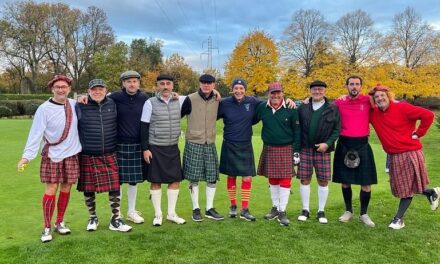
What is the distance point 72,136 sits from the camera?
5004 millimetres

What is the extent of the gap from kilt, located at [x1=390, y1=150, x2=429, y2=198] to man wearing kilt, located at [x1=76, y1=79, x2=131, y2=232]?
3542 millimetres

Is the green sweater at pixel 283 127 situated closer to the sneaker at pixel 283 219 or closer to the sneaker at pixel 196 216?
the sneaker at pixel 283 219

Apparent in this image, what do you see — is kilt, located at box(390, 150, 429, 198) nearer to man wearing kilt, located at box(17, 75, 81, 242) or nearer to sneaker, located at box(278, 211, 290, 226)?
sneaker, located at box(278, 211, 290, 226)

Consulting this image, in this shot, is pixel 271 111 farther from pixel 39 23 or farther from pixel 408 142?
pixel 39 23

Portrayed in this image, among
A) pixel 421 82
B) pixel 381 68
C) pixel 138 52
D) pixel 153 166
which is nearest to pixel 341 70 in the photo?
pixel 381 68

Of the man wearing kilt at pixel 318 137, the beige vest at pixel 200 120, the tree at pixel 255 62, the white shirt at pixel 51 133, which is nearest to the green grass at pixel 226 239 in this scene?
the man wearing kilt at pixel 318 137

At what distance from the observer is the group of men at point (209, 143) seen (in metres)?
5.02

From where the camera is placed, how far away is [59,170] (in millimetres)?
4934

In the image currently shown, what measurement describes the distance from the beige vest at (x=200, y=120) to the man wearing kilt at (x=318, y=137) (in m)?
1.25

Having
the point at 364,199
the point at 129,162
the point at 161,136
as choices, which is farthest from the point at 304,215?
the point at 129,162

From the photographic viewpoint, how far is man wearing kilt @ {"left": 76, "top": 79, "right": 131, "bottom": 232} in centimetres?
509

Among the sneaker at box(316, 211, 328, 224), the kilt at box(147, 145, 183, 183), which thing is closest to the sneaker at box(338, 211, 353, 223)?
the sneaker at box(316, 211, 328, 224)

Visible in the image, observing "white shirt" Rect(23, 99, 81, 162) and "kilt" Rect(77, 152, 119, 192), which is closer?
"white shirt" Rect(23, 99, 81, 162)

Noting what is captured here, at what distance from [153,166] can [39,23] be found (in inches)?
1921
